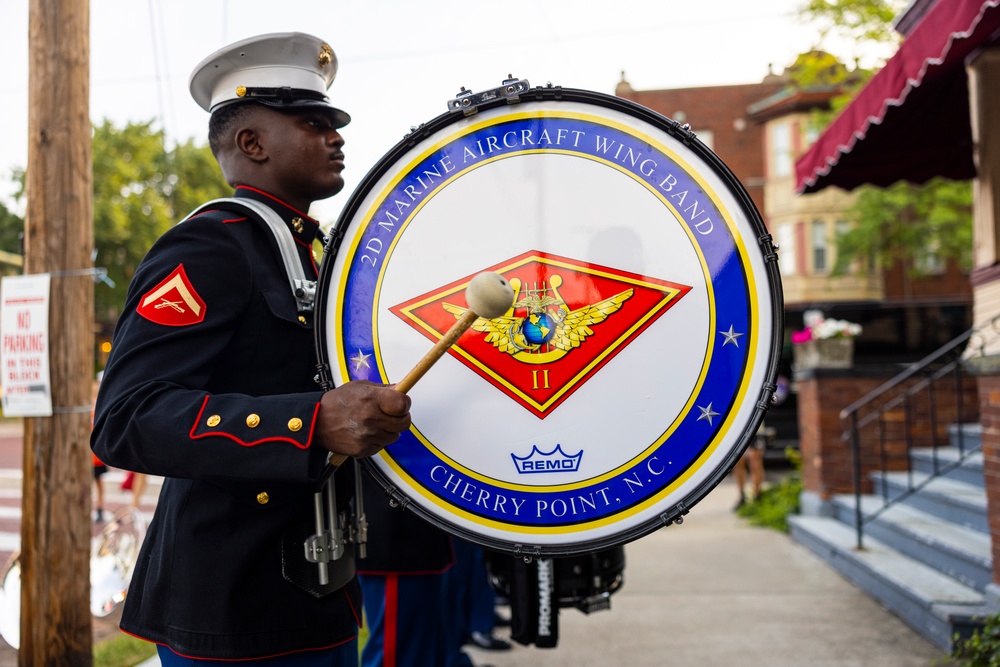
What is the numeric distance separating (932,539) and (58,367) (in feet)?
16.2

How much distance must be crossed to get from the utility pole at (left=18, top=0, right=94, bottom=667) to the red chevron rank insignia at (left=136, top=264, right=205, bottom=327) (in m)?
2.74

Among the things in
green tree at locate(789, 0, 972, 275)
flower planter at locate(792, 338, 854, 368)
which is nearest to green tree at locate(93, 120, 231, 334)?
green tree at locate(789, 0, 972, 275)

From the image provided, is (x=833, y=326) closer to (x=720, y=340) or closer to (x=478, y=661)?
(x=478, y=661)

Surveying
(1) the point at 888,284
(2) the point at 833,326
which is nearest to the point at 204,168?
(1) the point at 888,284

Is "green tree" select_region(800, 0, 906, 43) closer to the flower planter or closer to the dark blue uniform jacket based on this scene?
the flower planter

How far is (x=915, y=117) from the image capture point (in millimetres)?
5848

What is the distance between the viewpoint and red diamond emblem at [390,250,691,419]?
1.50 m

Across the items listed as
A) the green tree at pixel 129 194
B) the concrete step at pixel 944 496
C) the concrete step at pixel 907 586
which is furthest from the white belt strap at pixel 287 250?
the green tree at pixel 129 194

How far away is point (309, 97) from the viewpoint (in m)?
1.92

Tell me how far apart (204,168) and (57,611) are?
89.3 feet

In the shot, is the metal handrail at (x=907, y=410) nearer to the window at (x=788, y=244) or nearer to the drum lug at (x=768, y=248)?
the drum lug at (x=768, y=248)

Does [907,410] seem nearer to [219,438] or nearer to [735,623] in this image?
[735,623]

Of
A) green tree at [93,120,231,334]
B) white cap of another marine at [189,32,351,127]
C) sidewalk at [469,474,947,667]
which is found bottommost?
sidewalk at [469,474,947,667]

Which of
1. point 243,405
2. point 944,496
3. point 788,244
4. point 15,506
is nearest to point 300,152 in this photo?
point 243,405
